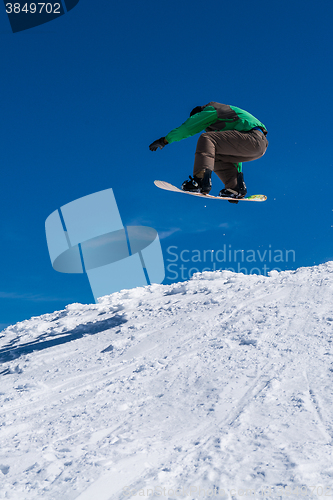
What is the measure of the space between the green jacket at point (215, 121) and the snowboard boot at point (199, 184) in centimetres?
70

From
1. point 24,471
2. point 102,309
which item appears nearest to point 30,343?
point 102,309

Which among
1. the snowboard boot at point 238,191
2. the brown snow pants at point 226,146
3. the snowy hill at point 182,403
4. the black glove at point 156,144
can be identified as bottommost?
the snowy hill at point 182,403

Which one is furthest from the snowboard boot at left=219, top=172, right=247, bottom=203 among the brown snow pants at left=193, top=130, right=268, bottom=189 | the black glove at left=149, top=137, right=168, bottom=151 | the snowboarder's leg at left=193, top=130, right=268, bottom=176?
the black glove at left=149, top=137, right=168, bottom=151

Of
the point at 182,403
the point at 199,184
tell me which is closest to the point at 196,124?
the point at 199,184

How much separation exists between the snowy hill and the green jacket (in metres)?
4.08

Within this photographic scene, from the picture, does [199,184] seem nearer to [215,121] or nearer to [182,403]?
[215,121]

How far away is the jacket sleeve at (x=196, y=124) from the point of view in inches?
214

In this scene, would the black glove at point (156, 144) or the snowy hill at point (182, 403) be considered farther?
the black glove at point (156, 144)

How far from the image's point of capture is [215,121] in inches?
220

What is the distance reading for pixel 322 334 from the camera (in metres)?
7.13

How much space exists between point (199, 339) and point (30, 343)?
21.2 ft

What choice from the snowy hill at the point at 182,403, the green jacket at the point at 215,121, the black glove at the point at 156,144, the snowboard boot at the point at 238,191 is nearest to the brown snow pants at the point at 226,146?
the green jacket at the point at 215,121

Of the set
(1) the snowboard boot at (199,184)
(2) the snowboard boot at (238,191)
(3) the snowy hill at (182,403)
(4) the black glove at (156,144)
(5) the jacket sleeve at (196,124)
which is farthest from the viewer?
(2) the snowboard boot at (238,191)

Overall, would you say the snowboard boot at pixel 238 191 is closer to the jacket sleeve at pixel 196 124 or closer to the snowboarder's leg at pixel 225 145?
the snowboarder's leg at pixel 225 145
